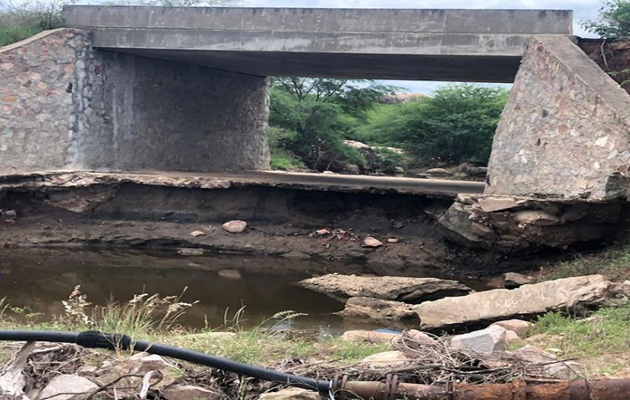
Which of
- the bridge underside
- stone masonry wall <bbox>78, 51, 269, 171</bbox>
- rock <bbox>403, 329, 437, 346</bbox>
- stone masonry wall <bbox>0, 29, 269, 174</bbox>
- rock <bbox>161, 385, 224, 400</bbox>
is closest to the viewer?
rock <bbox>161, 385, 224, 400</bbox>

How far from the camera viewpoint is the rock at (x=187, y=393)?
3230mm

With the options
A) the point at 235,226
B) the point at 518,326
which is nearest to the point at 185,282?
the point at 235,226

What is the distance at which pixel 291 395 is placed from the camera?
3092mm

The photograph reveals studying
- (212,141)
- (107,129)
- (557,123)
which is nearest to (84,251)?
(107,129)

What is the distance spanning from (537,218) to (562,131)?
3.76 feet

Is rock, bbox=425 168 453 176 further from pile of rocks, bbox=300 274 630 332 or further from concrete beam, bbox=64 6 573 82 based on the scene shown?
pile of rocks, bbox=300 274 630 332

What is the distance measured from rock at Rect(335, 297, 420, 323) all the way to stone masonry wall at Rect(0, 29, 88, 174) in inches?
241

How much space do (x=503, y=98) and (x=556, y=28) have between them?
1374cm

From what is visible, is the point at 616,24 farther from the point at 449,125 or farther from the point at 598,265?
the point at 449,125

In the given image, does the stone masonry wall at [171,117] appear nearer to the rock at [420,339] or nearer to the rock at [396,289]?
the rock at [396,289]

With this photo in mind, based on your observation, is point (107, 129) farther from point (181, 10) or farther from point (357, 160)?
point (357, 160)

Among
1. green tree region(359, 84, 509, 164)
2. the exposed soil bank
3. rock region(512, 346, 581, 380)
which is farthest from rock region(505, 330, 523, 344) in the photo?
green tree region(359, 84, 509, 164)

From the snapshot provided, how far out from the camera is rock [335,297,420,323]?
747 cm

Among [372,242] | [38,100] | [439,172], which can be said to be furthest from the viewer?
[439,172]
